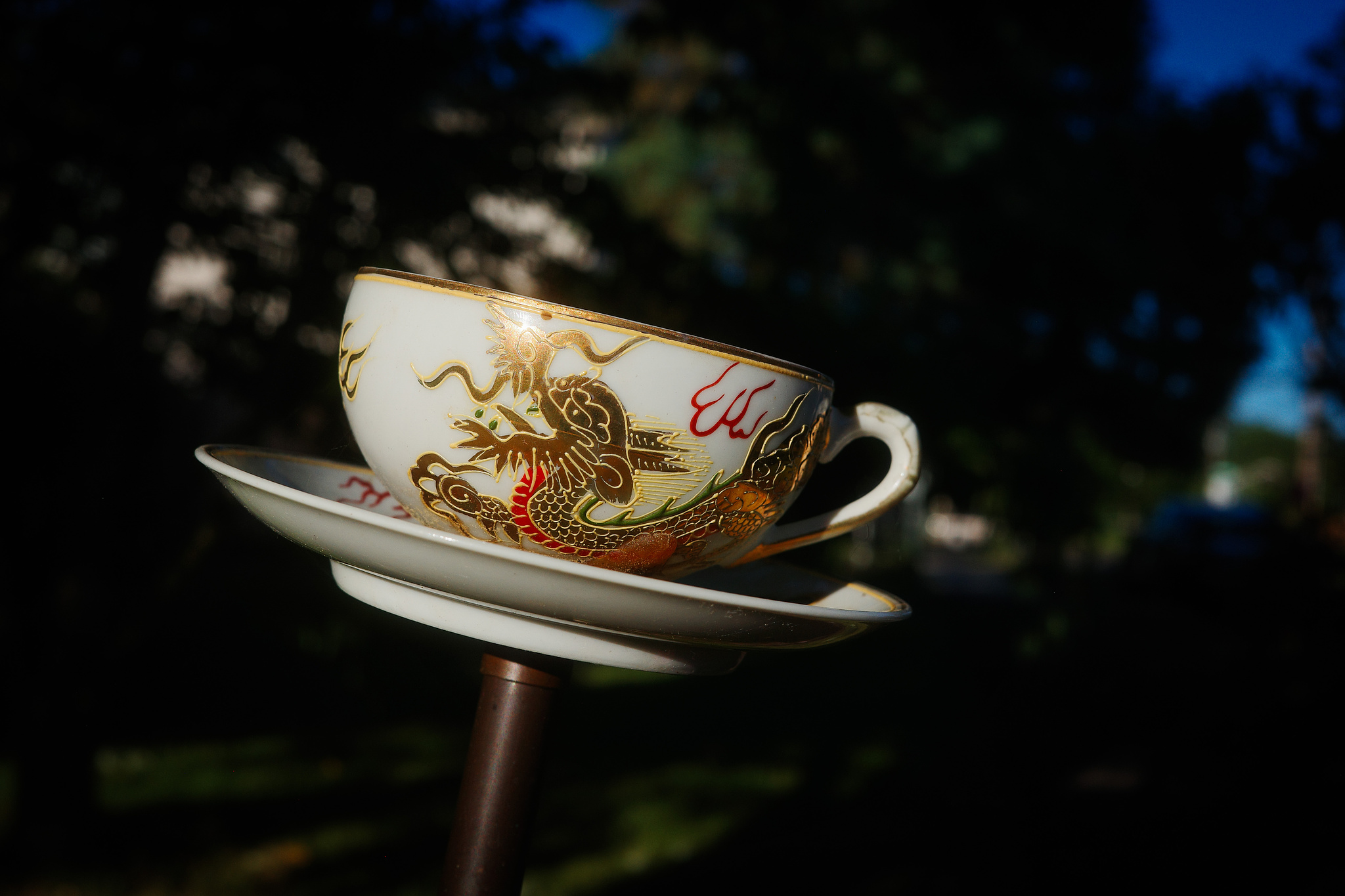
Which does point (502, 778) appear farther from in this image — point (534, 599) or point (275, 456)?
point (275, 456)

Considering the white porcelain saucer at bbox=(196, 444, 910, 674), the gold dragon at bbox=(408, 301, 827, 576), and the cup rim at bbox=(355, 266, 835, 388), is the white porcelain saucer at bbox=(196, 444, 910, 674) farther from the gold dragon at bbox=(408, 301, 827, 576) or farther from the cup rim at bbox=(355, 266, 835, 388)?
the cup rim at bbox=(355, 266, 835, 388)

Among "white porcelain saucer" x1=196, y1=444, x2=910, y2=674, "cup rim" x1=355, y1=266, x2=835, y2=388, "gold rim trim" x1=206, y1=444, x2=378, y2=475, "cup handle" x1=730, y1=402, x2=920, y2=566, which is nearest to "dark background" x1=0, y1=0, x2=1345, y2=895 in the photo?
"gold rim trim" x1=206, y1=444, x2=378, y2=475

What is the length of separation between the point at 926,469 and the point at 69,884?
3057mm

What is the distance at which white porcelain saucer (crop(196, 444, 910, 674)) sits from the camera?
64 centimetres

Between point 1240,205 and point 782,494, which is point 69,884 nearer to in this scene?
point 782,494

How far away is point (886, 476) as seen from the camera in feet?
3.13

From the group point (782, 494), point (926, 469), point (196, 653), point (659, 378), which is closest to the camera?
point (659, 378)

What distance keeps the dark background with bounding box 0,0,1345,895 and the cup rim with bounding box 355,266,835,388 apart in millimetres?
343

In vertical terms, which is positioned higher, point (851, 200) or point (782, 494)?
point (851, 200)

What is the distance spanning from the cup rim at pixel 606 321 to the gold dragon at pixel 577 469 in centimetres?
1

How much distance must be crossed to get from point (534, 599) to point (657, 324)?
5.74 feet

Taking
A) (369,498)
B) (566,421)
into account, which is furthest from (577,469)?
(369,498)

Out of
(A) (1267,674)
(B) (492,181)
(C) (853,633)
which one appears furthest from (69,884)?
(A) (1267,674)

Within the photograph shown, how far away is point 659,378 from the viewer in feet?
2.36
